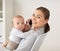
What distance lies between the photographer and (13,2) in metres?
2.70

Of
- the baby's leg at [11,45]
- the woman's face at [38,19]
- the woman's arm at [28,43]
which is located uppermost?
the woman's face at [38,19]

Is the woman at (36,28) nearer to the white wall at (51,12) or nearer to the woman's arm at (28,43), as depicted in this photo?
the woman's arm at (28,43)

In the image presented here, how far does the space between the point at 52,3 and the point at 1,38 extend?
3.21 ft

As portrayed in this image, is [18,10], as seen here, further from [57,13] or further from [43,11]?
[43,11]

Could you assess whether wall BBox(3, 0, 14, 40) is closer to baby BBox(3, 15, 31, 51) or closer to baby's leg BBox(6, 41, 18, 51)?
baby BBox(3, 15, 31, 51)

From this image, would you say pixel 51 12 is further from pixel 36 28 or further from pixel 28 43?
pixel 28 43

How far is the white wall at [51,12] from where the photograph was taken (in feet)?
8.68

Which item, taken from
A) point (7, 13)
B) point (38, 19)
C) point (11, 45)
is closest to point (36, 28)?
point (38, 19)

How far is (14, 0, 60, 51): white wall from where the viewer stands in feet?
8.68

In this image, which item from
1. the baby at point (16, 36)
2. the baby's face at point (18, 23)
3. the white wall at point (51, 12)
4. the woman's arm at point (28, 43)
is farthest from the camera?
the white wall at point (51, 12)

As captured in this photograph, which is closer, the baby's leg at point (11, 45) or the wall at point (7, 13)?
the baby's leg at point (11, 45)

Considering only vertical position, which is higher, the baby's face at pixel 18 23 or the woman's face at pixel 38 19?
the woman's face at pixel 38 19

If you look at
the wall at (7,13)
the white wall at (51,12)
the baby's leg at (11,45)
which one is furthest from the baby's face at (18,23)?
the white wall at (51,12)

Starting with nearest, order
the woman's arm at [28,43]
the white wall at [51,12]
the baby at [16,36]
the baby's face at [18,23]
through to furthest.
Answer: the woman's arm at [28,43]
the baby at [16,36]
the baby's face at [18,23]
the white wall at [51,12]
